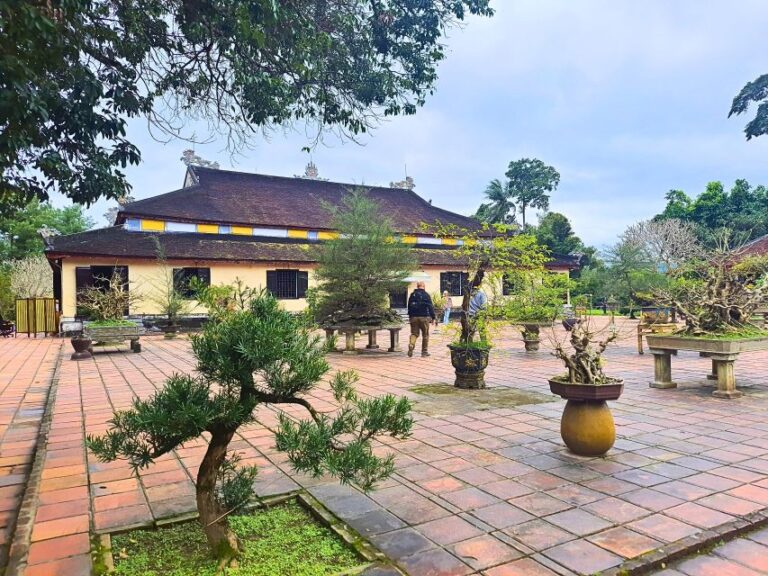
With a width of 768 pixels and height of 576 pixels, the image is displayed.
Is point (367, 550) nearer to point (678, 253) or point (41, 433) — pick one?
point (41, 433)

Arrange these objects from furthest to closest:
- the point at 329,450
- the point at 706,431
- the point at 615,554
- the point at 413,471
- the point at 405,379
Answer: the point at 405,379
the point at 706,431
the point at 413,471
the point at 615,554
the point at 329,450

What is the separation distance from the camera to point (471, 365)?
7078mm

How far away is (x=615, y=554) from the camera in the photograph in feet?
8.53

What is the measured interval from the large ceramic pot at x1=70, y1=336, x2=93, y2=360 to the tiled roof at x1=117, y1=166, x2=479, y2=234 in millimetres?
9255

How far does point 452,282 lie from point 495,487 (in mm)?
21043

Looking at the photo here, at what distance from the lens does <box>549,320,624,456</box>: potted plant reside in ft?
13.5

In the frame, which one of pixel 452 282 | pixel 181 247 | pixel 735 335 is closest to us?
pixel 735 335

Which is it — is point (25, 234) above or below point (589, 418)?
above

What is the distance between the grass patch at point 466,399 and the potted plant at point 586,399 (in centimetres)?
172

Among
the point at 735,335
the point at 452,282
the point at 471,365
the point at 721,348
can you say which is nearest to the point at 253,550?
the point at 471,365

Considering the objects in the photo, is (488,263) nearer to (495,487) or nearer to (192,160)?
(495,487)

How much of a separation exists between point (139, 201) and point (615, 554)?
2148cm

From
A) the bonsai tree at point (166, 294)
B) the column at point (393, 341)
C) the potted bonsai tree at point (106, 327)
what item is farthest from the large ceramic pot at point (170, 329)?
the column at point (393, 341)

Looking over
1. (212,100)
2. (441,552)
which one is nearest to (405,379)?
(212,100)
